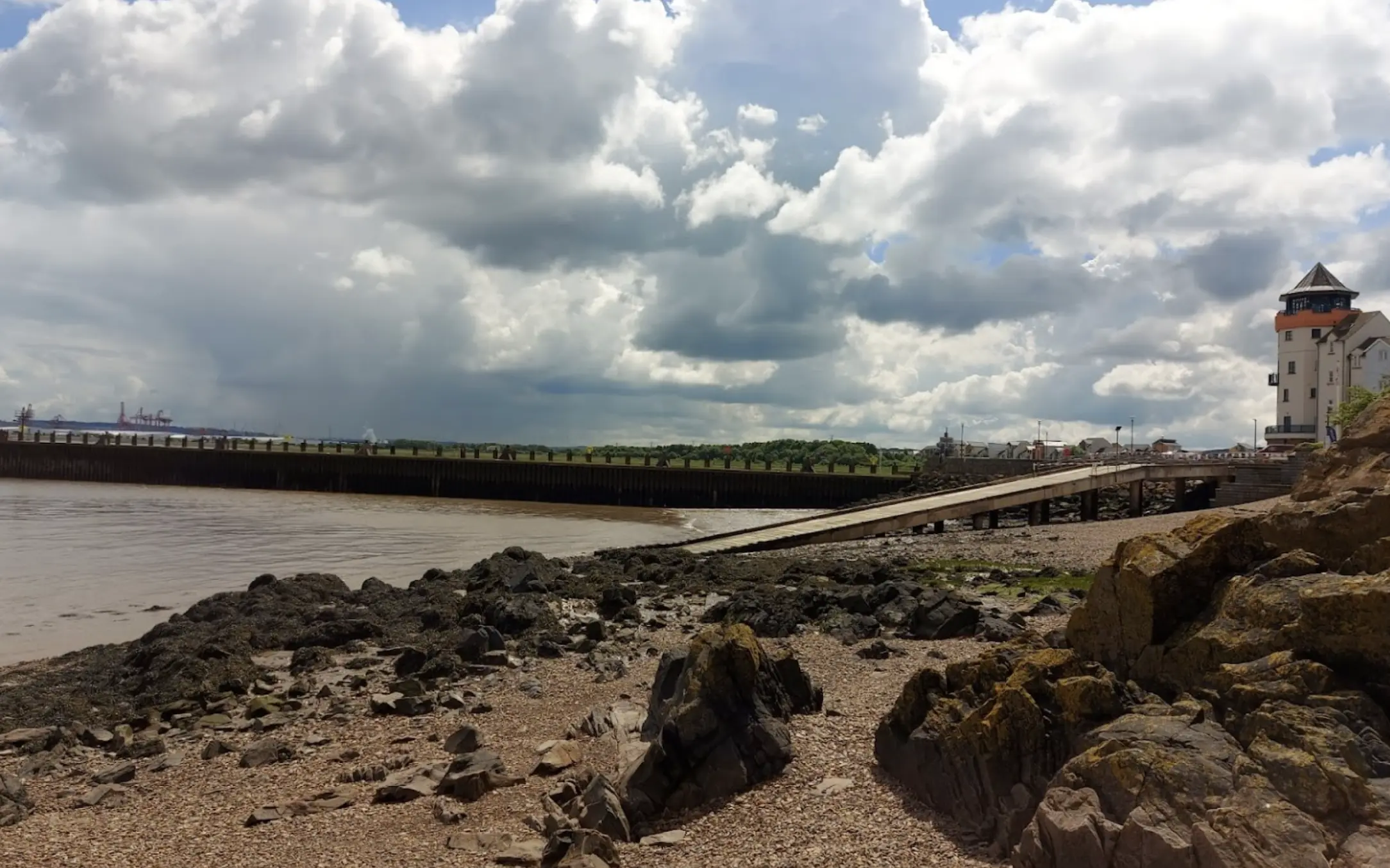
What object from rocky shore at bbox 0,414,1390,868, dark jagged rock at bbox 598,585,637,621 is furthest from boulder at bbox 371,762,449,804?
dark jagged rock at bbox 598,585,637,621

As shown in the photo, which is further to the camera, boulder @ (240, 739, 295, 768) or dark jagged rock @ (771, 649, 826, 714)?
boulder @ (240, 739, 295, 768)

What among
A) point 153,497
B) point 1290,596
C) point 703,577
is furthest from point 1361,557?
point 153,497

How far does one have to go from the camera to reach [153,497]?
53156 mm

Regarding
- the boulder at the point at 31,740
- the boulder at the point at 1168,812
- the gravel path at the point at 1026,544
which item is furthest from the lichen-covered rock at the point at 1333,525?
the boulder at the point at 31,740

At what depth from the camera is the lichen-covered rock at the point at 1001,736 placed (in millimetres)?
6496

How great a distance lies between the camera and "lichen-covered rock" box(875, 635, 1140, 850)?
6.50 meters

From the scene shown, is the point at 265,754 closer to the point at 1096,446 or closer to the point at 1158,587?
the point at 1158,587

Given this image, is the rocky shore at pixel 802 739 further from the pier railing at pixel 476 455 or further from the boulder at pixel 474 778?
the pier railing at pixel 476 455

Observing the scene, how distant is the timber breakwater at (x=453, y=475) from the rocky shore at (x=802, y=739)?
4355 cm

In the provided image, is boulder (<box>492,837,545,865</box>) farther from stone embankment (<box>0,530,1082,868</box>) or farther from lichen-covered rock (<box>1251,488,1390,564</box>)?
lichen-covered rock (<box>1251,488,1390,564</box>)

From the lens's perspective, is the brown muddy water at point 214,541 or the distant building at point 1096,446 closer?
the brown muddy water at point 214,541

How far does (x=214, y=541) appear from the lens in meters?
31.0

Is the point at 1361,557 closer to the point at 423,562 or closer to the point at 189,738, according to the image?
the point at 189,738

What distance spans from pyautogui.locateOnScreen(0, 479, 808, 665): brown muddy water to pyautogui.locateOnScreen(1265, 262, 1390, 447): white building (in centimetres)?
3885
